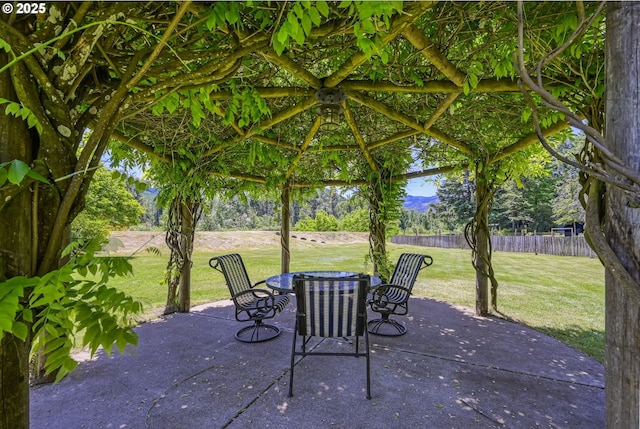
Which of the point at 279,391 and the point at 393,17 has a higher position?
the point at 393,17

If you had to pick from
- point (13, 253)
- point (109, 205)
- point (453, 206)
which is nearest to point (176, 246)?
point (13, 253)

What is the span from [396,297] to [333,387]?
1743 millimetres

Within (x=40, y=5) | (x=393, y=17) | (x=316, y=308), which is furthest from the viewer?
(x=316, y=308)

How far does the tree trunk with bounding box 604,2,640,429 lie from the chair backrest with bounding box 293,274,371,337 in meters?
1.61

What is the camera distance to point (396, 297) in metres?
3.85

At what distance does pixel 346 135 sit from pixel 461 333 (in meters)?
2.94

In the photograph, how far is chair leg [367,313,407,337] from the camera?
11.7 feet

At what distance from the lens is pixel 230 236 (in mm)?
17766

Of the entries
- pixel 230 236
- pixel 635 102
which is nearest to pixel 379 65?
pixel 635 102

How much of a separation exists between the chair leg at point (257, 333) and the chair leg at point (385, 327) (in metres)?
1.19

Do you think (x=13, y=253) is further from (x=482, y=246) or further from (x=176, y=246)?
(x=482, y=246)

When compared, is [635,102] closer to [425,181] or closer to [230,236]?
[425,181]

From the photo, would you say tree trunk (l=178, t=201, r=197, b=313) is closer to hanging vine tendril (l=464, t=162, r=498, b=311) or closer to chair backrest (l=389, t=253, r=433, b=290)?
chair backrest (l=389, t=253, r=433, b=290)

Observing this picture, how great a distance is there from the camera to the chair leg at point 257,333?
3361mm
